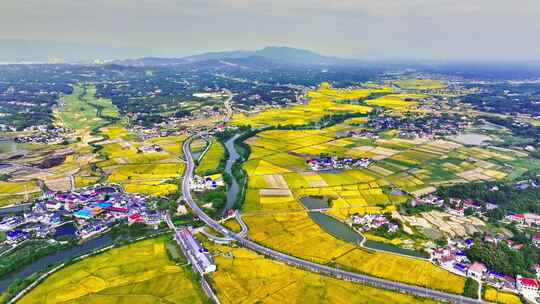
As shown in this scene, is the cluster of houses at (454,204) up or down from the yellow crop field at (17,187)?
up

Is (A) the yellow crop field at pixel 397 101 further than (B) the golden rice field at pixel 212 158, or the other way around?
(A) the yellow crop field at pixel 397 101

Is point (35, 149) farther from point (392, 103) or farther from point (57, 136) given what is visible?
point (392, 103)

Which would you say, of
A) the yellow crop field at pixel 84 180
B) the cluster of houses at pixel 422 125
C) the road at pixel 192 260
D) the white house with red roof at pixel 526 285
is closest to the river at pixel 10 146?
the yellow crop field at pixel 84 180

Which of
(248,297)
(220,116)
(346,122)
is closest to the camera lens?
(248,297)

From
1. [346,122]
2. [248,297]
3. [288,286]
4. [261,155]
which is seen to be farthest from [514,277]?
[346,122]

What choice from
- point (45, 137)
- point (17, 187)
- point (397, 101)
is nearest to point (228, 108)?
point (45, 137)

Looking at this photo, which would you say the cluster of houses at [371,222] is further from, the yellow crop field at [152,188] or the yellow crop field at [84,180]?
the yellow crop field at [84,180]
